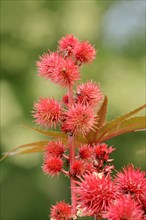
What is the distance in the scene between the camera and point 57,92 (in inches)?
122

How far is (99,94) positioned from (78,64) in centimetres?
7

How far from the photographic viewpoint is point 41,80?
Result: 324 cm

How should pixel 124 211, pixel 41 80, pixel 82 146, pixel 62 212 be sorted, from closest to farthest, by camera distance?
pixel 124 211 → pixel 62 212 → pixel 82 146 → pixel 41 80

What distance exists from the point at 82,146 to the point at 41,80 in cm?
247

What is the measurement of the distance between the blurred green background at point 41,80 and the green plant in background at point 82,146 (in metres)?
2.15

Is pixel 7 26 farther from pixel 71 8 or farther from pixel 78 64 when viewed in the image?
pixel 78 64

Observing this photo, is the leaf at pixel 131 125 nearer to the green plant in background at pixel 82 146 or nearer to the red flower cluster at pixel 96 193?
the green plant in background at pixel 82 146

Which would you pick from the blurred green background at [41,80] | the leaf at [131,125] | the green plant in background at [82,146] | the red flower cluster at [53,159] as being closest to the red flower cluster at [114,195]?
the green plant in background at [82,146]

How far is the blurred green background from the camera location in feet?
10.3

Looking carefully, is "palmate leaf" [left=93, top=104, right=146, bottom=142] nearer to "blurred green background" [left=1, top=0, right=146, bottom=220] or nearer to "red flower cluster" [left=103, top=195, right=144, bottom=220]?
"red flower cluster" [left=103, top=195, right=144, bottom=220]

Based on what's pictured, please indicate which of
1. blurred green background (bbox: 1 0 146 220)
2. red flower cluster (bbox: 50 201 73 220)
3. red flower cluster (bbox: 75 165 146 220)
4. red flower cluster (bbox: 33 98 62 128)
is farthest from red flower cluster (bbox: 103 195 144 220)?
blurred green background (bbox: 1 0 146 220)

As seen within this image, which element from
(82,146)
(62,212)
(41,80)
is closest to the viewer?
(62,212)

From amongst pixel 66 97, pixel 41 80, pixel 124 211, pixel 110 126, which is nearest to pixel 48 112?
pixel 66 97

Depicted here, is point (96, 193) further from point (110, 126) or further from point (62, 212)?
point (110, 126)
